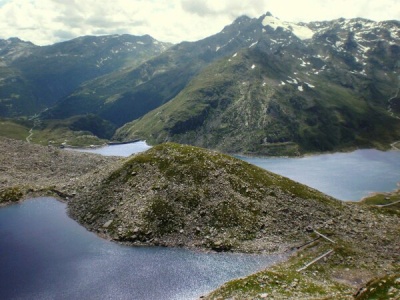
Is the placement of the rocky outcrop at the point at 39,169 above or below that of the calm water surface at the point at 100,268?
above

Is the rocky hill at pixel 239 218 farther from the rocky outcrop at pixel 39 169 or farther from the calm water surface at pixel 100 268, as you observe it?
the calm water surface at pixel 100 268

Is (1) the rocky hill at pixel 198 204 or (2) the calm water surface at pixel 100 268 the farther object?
(1) the rocky hill at pixel 198 204

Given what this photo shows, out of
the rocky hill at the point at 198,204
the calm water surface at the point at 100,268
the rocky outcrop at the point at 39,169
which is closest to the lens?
the calm water surface at the point at 100,268

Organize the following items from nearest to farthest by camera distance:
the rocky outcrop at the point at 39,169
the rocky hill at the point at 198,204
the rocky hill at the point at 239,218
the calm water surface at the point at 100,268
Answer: the calm water surface at the point at 100,268 → the rocky hill at the point at 239,218 → the rocky hill at the point at 198,204 → the rocky outcrop at the point at 39,169

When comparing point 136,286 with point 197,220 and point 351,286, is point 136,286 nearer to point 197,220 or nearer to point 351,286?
point 197,220

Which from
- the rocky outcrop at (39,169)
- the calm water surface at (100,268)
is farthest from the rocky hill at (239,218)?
the calm water surface at (100,268)

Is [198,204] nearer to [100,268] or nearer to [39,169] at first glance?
[100,268]

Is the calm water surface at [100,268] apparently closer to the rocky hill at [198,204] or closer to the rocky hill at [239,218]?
the rocky hill at [239,218]

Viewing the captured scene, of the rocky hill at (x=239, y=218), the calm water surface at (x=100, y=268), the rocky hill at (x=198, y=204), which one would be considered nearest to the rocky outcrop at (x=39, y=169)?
the rocky hill at (x=239, y=218)
